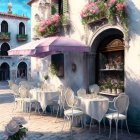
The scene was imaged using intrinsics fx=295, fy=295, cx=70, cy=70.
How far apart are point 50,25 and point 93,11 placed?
2.66 meters

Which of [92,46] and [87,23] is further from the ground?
[87,23]

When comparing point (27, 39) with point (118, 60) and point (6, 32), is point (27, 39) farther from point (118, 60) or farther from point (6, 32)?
point (118, 60)

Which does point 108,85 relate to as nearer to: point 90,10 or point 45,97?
point 45,97

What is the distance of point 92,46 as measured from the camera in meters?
9.77

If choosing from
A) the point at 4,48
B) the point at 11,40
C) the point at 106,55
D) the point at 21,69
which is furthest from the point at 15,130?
the point at 21,69

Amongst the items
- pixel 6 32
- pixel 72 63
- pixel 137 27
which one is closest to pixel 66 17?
pixel 72 63

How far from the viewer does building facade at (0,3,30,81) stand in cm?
3691

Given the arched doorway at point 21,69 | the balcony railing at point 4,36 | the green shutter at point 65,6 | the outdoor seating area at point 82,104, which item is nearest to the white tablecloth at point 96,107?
the outdoor seating area at point 82,104

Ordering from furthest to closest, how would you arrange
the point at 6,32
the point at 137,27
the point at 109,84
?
the point at 6,32 → the point at 109,84 → the point at 137,27

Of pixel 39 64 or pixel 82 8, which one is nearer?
pixel 82 8

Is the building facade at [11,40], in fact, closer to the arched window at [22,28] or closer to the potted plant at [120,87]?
the arched window at [22,28]

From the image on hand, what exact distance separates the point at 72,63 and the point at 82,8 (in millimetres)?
2010

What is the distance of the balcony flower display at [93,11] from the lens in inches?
350

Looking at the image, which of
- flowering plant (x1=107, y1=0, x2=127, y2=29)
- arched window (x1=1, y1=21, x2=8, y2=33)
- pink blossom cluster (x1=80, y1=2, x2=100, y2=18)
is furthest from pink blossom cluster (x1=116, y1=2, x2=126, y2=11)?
arched window (x1=1, y1=21, x2=8, y2=33)
